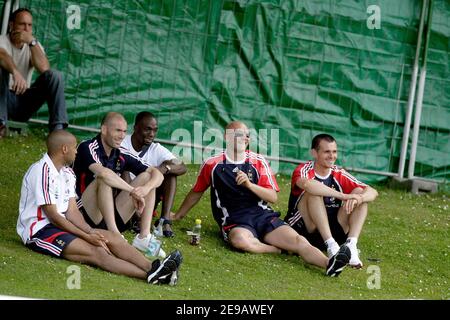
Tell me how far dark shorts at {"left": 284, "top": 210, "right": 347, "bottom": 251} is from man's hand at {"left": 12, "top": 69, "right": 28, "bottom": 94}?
11.3ft

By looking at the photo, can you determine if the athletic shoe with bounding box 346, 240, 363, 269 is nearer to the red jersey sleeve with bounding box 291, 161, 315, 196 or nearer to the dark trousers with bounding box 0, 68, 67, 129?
the red jersey sleeve with bounding box 291, 161, 315, 196

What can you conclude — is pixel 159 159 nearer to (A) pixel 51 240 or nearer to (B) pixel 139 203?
(B) pixel 139 203

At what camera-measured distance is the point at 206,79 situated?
14.3 meters

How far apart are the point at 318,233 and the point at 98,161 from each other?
6.97 ft

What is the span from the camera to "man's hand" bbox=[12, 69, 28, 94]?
12.5 m

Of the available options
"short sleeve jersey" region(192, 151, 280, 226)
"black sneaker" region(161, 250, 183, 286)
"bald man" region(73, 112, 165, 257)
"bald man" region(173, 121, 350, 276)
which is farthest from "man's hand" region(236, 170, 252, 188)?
"black sneaker" region(161, 250, 183, 286)

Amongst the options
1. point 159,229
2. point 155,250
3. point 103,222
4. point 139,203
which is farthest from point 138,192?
point 159,229

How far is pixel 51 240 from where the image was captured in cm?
963

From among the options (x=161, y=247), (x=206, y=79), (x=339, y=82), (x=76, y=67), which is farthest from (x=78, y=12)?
(x=161, y=247)

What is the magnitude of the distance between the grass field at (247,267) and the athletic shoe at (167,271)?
0.30ft

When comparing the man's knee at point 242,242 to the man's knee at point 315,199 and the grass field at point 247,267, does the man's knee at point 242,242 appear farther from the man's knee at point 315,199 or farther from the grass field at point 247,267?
the man's knee at point 315,199

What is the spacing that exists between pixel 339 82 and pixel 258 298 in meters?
5.69

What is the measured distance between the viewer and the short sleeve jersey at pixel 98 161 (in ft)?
34.6
